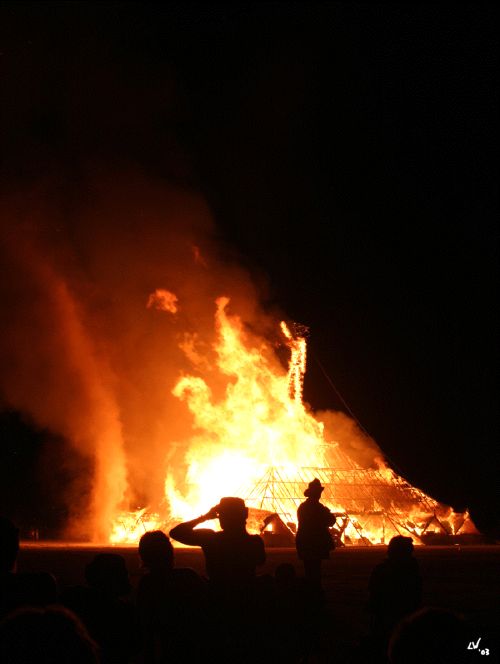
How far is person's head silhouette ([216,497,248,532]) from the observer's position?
5234 mm

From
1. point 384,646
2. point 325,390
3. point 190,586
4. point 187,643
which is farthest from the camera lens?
point 325,390

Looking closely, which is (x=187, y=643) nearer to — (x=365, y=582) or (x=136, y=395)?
(x=365, y=582)

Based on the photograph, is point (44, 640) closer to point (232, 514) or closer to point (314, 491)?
point (232, 514)

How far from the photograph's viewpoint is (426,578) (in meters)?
13.9

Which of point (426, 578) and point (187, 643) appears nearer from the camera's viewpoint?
point (187, 643)

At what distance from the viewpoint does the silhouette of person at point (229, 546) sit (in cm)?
500

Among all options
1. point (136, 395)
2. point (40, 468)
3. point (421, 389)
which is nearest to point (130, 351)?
point (136, 395)

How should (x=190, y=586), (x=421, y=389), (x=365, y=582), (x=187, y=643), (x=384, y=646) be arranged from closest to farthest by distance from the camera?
(x=187, y=643)
(x=190, y=586)
(x=384, y=646)
(x=365, y=582)
(x=421, y=389)

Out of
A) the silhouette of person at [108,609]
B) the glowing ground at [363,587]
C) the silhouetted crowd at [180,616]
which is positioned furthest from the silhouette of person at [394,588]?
the silhouette of person at [108,609]

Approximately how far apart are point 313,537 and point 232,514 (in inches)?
→ 177

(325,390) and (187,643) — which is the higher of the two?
(325,390)

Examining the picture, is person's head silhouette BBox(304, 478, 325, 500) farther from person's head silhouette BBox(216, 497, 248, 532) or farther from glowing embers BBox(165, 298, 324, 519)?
glowing embers BBox(165, 298, 324, 519)

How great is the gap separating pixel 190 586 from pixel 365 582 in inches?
376

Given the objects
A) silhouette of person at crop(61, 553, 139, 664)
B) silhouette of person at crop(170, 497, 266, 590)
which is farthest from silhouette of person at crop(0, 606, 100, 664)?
silhouette of person at crop(170, 497, 266, 590)
